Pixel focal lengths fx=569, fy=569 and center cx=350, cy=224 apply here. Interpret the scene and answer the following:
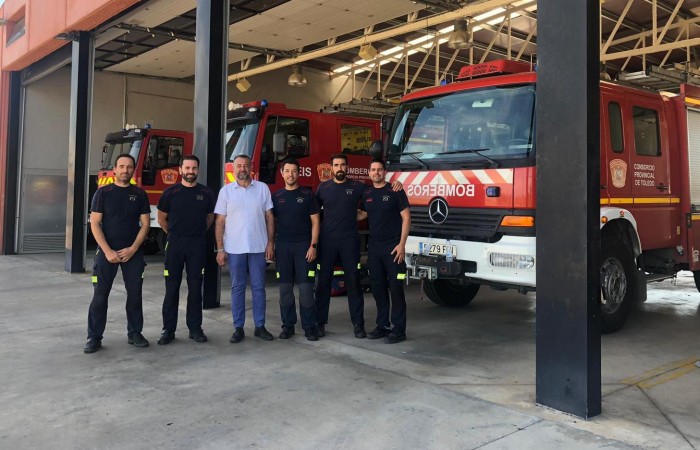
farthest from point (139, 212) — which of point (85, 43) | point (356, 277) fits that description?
point (85, 43)

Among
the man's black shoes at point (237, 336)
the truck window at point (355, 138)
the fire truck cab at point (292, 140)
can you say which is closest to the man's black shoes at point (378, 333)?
the man's black shoes at point (237, 336)

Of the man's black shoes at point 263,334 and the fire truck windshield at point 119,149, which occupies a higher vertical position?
the fire truck windshield at point 119,149

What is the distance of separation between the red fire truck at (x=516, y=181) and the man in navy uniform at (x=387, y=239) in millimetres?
410

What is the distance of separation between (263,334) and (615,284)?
3464mm

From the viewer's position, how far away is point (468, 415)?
3473 millimetres

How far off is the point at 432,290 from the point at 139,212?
3574 millimetres

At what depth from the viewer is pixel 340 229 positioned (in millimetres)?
5273

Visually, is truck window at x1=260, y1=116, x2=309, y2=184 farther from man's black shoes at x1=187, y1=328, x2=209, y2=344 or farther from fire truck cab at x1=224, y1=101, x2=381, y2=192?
man's black shoes at x1=187, y1=328, x2=209, y2=344

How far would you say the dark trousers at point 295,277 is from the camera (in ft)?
17.4

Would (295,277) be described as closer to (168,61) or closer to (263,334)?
(263,334)

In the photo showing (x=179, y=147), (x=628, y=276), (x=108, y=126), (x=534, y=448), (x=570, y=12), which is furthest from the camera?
(x=108, y=126)

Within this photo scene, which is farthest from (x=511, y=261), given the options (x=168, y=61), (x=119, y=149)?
(x=168, y=61)

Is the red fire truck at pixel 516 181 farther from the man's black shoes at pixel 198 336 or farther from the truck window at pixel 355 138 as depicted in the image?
the truck window at pixel 355 138

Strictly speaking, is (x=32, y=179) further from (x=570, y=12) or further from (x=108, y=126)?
(x=570, y=12)
